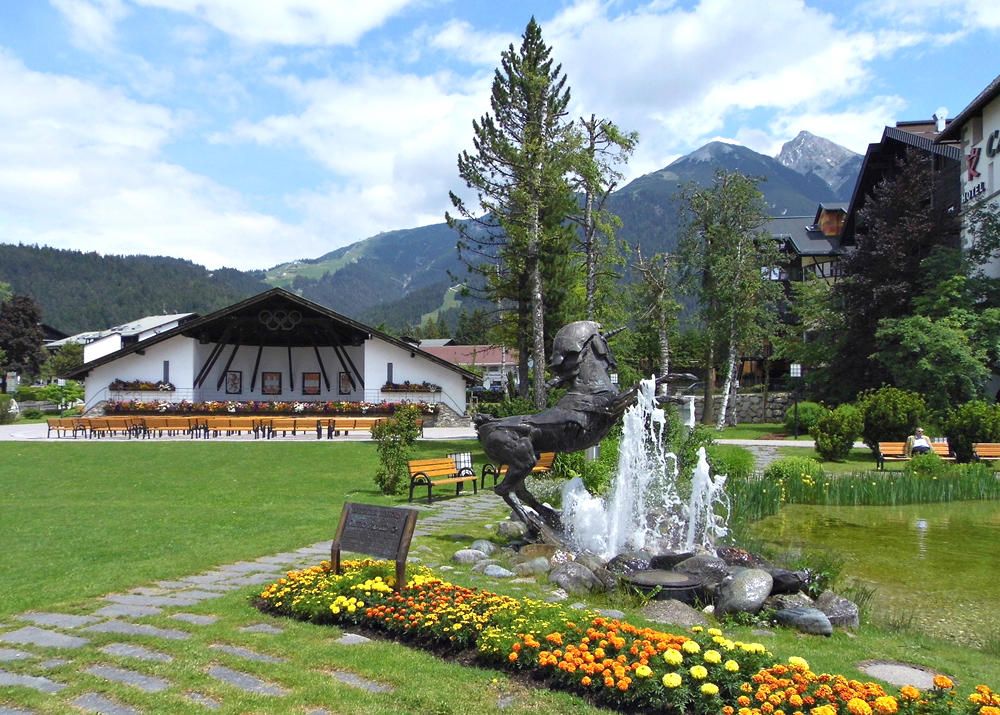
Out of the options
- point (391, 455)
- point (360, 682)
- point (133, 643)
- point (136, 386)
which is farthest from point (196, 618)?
point (136, 386)

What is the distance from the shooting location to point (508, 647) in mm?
4852

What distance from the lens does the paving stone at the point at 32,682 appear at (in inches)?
173

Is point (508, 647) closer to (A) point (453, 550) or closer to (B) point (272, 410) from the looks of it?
(A) point (453, 550)

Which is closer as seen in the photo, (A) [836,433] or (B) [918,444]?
(B) [918,444]

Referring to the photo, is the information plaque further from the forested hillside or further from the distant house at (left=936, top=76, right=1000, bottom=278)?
A: the forested hillside

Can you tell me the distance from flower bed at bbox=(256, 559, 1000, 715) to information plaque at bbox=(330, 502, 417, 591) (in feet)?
0.82

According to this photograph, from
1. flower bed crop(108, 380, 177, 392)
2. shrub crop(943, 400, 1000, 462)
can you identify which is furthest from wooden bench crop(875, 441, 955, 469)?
flower bed crop(108, 380, 177, 392)

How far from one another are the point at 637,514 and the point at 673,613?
3.21 m

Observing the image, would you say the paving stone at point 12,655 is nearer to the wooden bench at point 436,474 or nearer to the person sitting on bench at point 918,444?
the wooden bench at point 436,474

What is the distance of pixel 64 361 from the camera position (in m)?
67.1

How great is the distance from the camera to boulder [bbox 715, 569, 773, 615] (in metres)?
6.43

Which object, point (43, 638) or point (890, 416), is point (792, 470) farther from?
point (43, 638)

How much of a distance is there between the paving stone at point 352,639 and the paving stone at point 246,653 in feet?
1.82

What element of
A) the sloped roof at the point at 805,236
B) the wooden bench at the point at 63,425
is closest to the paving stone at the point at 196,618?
the wooden bench at the point at 63,425
